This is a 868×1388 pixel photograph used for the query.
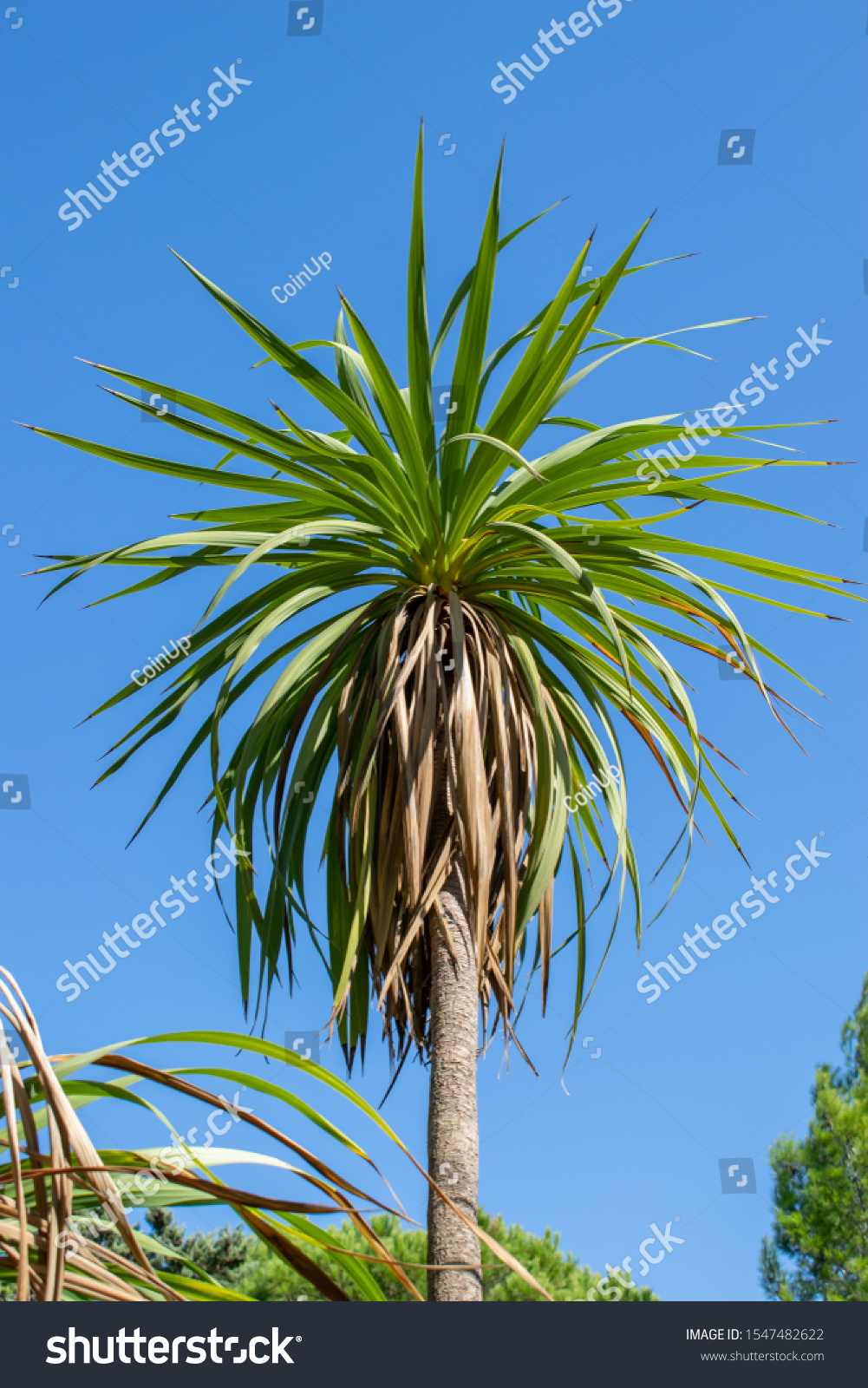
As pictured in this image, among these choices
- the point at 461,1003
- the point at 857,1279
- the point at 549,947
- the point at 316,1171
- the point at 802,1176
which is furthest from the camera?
the point at 802,1176

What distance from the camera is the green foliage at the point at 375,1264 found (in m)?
5.24

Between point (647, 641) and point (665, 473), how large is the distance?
500 mm

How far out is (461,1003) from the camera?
2.64 meters

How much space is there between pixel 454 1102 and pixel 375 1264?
333cm

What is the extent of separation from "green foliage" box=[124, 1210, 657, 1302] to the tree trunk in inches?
108

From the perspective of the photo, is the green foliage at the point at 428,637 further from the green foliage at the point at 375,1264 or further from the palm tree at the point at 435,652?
the green foliage at the point at 375,1264

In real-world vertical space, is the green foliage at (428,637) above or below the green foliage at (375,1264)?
above

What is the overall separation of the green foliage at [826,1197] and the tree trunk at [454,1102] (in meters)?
7.32

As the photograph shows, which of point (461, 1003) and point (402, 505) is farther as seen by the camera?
point (402, 505)
